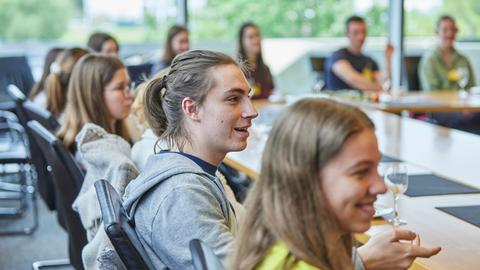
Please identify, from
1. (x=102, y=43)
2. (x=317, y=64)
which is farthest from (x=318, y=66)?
(x=102, y=43)

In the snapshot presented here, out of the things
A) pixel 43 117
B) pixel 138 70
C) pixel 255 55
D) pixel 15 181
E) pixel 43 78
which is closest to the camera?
pixel 43 117

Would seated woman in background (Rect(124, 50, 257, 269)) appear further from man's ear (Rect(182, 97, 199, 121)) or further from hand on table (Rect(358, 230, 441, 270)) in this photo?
hand on table (Rect(358, 230, 441, 270))

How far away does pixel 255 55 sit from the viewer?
6.79m

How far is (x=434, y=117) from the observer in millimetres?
6941

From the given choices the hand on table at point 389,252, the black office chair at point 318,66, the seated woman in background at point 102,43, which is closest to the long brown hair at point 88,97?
the hand on table at point 389,252

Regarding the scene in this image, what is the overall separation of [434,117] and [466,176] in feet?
11.7

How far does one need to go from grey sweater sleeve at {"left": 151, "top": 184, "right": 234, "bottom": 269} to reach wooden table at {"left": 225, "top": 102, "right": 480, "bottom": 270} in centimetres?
30

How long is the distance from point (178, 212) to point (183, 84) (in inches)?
18.3

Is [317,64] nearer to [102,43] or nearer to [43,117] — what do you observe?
[102,43]

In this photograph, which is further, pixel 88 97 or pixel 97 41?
pixel 97 41

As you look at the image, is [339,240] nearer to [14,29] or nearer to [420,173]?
[420,173]

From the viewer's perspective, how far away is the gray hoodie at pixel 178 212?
190cm

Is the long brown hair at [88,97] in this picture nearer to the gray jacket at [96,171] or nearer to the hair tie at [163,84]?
the gray jacket at [96,171]

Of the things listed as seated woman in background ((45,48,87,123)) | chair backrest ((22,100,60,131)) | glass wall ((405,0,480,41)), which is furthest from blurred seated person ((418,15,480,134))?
chair backrest ((22,100,60,131))
